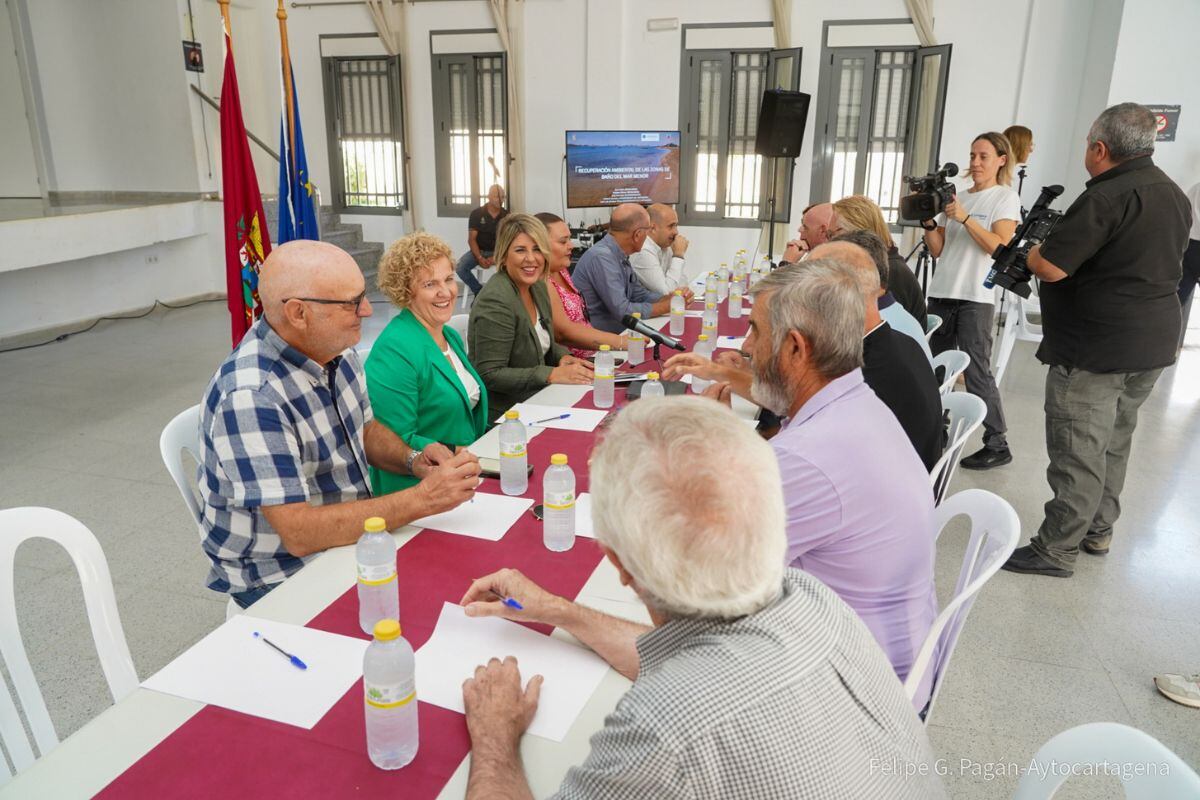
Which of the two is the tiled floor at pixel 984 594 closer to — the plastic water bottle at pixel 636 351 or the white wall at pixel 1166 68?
the plastic water bottle at pixel 636 351

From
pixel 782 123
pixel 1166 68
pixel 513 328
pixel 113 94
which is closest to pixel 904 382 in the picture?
pixel 513 328

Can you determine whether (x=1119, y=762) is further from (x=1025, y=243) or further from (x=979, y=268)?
(x=979, y=268)

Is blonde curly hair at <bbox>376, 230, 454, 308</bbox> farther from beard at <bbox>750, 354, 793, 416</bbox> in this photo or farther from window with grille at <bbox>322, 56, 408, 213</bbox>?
window with grille at <bbox>322, 56, 408, 213</bbox>

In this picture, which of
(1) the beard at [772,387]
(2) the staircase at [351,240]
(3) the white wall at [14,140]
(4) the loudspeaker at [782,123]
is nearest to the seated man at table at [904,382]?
(1) the beard at [772,387]

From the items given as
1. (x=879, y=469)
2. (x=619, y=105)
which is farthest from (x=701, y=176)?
(x=879, y=469)

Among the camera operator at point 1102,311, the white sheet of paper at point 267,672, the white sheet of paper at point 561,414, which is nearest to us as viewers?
the white sheet of paper at point 267,672

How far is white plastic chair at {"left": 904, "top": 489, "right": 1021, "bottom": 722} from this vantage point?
4.70 ft

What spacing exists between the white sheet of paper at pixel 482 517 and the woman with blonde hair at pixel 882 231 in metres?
2.03

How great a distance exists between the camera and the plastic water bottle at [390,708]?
1.06 metres

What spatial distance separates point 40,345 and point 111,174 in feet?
9.20

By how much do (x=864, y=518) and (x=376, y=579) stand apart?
87 centimetres

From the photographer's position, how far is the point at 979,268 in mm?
4160

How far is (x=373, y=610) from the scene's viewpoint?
1388mm

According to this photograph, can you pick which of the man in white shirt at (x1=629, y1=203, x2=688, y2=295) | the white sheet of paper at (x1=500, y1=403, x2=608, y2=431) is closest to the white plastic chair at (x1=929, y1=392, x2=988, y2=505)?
the white sheet of paper at (x1=500, y1=403, x2=608, y2=431)
